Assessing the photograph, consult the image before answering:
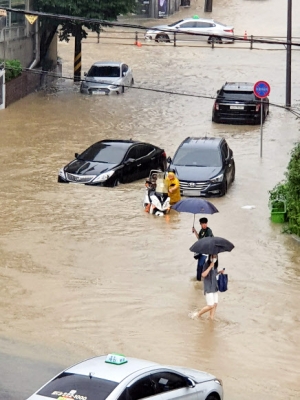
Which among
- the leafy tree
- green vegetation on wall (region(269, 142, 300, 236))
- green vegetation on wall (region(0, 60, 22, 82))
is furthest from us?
the leafy tree

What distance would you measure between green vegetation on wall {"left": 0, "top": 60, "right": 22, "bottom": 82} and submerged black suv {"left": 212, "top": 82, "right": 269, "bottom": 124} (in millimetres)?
7476

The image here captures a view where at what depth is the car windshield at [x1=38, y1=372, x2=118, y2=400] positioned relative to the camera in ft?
34.2

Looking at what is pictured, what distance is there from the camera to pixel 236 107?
3719 centimetres

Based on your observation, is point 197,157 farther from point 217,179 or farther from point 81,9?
point 81,9

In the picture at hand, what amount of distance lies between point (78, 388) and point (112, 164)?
1764 cm

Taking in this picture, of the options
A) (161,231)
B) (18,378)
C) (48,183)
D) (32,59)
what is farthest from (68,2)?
(18,378)

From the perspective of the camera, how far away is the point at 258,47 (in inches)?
2222

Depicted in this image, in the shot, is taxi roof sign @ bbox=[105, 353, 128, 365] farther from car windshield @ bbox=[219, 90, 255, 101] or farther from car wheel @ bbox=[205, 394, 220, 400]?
car windshield @ bbox=[219, 90, 255, 101]

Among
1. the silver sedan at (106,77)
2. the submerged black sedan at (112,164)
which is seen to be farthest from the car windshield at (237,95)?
the submerged black sedan at (112,164)

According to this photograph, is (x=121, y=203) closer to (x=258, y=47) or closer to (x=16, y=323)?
(x=16, y=323)

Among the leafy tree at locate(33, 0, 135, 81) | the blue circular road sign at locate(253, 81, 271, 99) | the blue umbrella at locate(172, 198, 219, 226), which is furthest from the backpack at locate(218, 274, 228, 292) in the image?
the leafy tree at locate(33, 0, 135, 81)

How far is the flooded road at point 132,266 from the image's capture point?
15.2 m

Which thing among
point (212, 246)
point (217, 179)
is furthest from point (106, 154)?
point (212, 246)

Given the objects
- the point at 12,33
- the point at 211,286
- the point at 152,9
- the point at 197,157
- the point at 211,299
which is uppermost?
the point at 152,9
